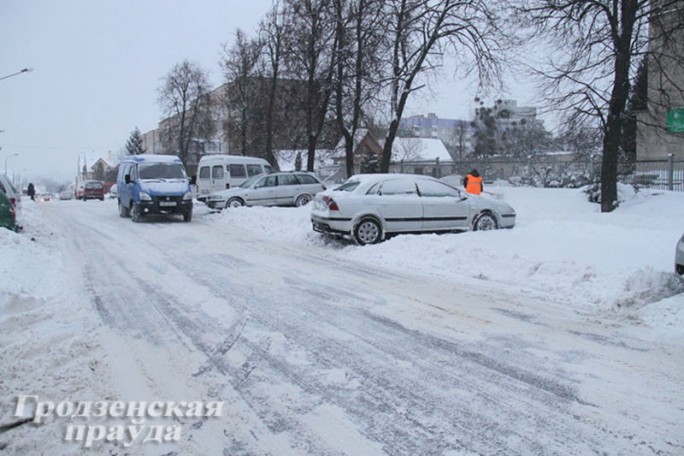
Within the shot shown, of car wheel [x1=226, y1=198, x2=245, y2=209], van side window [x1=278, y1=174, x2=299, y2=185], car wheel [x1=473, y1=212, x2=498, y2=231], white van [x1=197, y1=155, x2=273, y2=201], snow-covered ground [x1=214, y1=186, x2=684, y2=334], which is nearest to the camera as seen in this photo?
snow-covered ground [x1=214, y1=186, x2=684, y2=334]

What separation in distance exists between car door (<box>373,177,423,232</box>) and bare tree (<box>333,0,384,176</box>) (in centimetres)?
1015

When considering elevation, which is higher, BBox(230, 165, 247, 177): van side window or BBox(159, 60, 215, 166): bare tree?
BBox(159, 60, 215, 166): bare tree

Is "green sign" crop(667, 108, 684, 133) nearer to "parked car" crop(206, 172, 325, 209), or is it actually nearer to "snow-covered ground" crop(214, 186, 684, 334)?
"snow-covered ground" crop(214, 186, 684, 334)

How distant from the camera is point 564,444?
3.40m

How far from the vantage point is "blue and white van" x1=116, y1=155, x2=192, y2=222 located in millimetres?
18062

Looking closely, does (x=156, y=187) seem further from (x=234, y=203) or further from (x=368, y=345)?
(x=368, y=345)

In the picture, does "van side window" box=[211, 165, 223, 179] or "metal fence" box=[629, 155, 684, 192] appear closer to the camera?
"metal fence" box=[629, 155, 684, 192]

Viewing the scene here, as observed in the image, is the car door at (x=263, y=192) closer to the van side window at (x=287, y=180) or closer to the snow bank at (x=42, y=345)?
the van side window at (x=287, y=180)

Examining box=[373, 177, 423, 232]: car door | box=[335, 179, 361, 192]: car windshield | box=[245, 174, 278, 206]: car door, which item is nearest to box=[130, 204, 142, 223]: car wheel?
box=[245, 174, 278, 206]: car door

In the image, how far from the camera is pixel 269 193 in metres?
21.9

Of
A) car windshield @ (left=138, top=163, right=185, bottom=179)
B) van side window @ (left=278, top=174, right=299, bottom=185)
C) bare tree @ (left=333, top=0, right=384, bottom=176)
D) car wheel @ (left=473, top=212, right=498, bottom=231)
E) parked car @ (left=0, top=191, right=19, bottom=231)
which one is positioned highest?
bare tree @ (left=333, top=0, right=384, bottom=176)

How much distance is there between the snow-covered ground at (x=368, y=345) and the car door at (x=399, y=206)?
1.74m

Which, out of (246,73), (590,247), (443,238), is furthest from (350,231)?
(246,73)

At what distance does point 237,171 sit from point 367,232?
1382 centimetres
